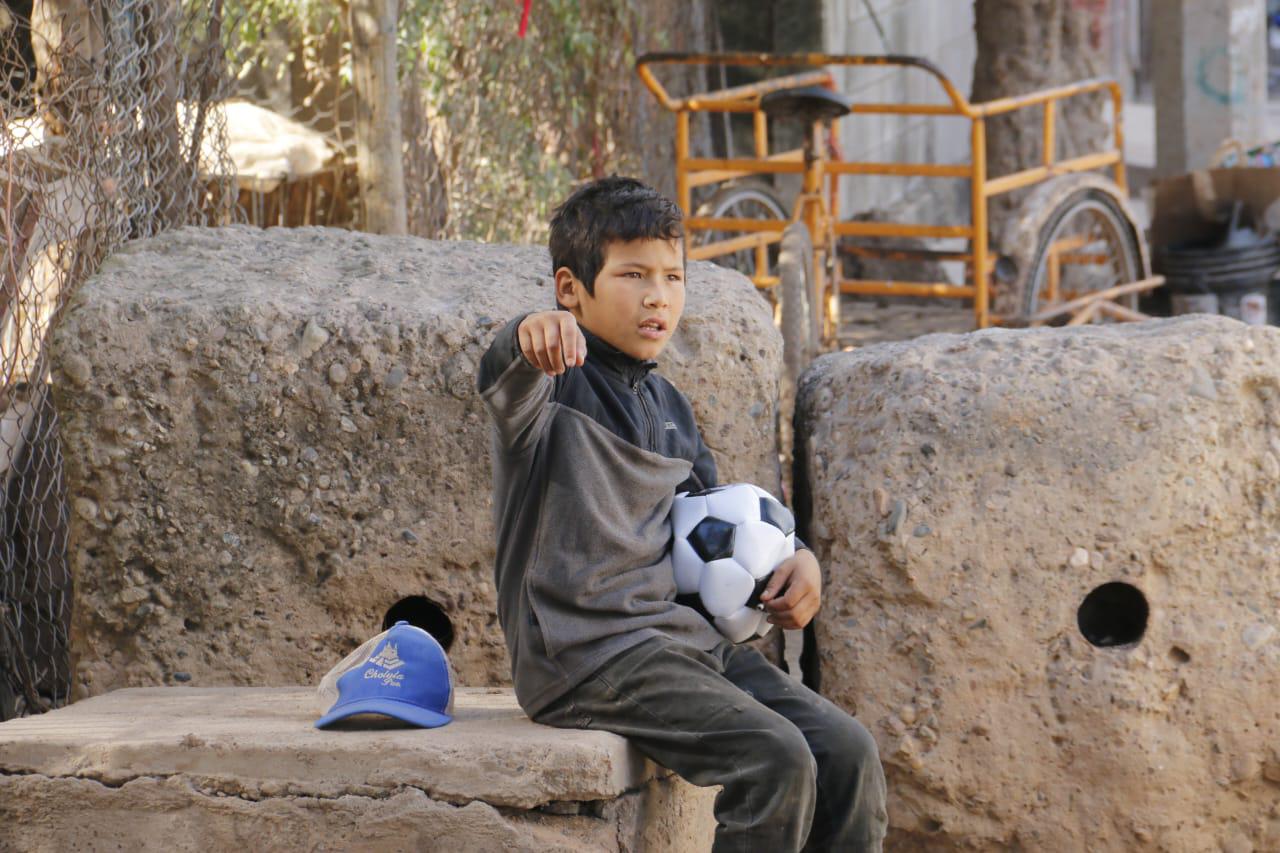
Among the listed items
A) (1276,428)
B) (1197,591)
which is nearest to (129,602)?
(1197,591)

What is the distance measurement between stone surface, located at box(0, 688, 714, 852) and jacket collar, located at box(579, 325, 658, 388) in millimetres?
546

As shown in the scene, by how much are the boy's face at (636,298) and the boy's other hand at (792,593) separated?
1.34 ft

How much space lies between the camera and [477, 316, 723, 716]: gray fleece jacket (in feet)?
7.36

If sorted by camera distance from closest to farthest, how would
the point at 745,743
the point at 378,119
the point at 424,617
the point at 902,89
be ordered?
1. the point at 745,743
2. the point at 424,617
3. the point at 378,119
4. the point at 902,89

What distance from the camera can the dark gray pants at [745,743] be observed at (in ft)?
7.05

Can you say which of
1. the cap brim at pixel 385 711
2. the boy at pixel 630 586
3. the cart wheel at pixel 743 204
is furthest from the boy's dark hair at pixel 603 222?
the cart wheel at pixel 743 204

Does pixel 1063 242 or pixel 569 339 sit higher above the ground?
pixel 1063 242

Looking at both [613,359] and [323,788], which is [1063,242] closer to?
[613,359]

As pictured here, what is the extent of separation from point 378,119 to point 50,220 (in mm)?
1353

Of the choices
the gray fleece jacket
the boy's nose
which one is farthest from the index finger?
the boy's nose

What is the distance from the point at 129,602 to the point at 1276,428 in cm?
211

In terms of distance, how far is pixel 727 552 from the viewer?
7.77ft

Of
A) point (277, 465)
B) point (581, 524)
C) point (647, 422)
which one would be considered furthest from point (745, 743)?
point (277, 465)

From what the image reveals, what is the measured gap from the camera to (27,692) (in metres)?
3.41
